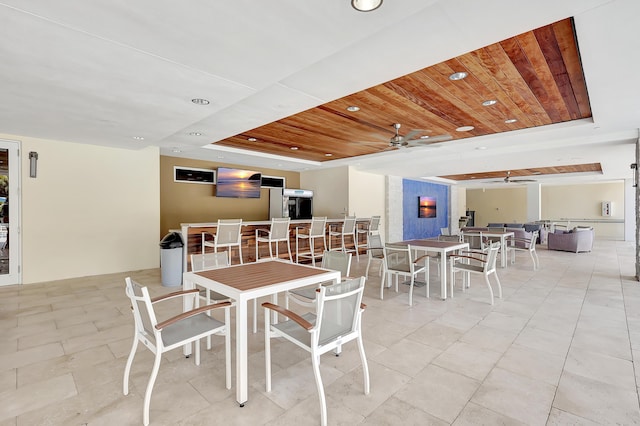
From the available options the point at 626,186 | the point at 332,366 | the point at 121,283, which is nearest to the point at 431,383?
the point at 332,366

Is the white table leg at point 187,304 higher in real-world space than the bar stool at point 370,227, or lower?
lower

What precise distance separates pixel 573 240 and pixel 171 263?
10785mm

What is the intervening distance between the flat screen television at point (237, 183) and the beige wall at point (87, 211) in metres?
1.94

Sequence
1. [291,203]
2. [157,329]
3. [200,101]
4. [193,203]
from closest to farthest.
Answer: [157,329], [200,101], [193,203], [291,203]

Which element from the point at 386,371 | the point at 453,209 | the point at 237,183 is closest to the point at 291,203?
the point at 237,183

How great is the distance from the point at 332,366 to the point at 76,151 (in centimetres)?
608

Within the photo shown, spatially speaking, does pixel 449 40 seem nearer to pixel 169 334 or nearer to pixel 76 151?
pixel 169 334

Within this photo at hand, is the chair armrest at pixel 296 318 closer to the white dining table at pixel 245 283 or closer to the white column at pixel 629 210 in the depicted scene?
the white dining table at pixel 245 283

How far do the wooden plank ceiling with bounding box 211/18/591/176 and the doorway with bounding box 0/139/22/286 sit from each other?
3.60 metres

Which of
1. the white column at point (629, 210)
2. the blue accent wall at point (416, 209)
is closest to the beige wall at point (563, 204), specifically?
the white column at point (629, 210)

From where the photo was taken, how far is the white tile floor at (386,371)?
6.36 ft

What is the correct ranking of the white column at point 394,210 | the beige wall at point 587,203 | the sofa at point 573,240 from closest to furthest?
the sofa at point 573,240
the white column at point 394,210
the beige wall at point 587,203

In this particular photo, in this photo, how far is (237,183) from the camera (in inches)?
343

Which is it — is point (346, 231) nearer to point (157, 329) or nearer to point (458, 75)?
point (458, 75)
